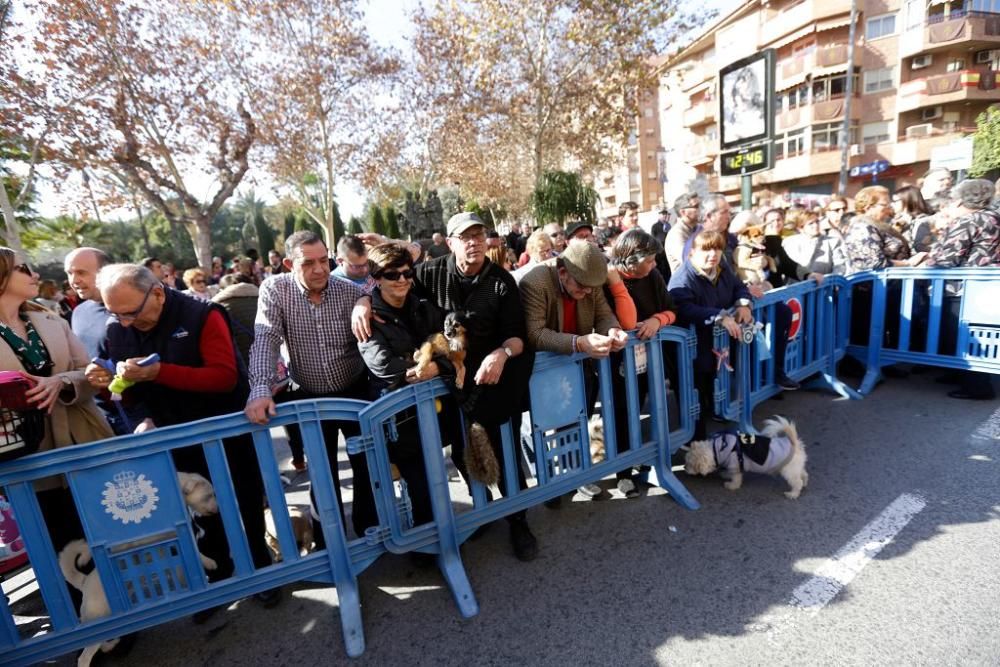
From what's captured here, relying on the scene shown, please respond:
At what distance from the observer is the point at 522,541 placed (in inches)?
118

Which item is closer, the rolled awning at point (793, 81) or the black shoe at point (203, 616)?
the black shoe at point (203, 616)

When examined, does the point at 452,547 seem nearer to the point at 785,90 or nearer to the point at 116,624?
the point at 116,624

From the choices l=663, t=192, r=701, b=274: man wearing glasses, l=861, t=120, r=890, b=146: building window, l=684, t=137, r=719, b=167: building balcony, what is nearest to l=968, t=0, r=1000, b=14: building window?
l=861, t=120, r=890, b=146: building window

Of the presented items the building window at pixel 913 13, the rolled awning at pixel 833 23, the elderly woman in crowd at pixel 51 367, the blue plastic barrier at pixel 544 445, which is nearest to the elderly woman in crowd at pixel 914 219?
the blue plastic barrier at pixel 544 445

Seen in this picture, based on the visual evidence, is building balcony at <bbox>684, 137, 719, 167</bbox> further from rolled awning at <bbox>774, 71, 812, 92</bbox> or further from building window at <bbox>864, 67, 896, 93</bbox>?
building window at <bbox>864, 67, 896, 93</bbox>

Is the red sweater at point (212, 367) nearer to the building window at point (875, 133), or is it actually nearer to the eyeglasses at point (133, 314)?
the eyeglasses at point (133, 314)

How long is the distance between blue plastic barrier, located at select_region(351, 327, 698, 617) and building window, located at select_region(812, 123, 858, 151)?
113 feet

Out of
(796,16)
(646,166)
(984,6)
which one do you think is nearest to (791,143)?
(796,16)

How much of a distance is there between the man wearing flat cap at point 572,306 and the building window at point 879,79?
37732 millimetres

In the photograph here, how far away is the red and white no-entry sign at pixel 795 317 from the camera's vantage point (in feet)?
14.8

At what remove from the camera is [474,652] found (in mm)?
2301

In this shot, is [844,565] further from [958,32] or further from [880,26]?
[880,26]

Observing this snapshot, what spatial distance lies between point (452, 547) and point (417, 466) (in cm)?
52

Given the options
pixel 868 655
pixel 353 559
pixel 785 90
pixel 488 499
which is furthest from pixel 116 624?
pixel 785 90
